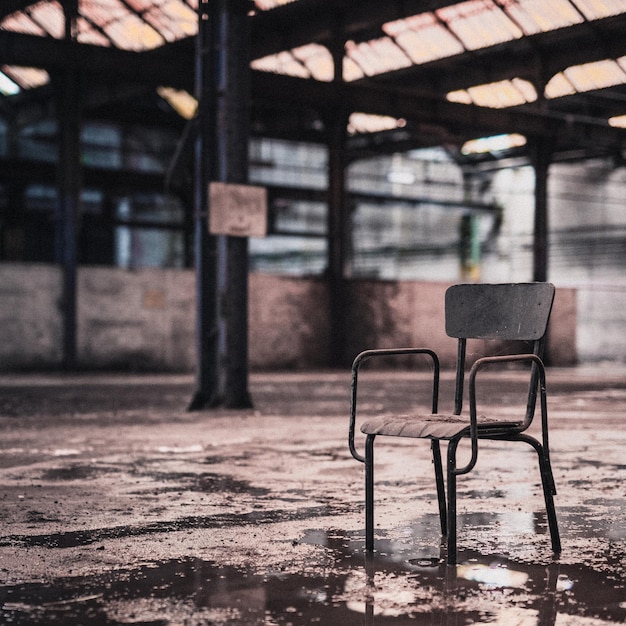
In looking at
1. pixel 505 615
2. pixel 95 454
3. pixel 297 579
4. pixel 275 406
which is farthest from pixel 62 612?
pixel 275 406

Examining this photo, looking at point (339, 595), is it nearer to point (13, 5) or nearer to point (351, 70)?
point (13, 5)

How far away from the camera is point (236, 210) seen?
1204 centimetres

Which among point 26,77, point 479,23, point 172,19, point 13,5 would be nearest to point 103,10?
point 172,19

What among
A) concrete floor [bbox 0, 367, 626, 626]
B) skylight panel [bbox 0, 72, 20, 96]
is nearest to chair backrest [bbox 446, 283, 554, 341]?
concrete floor [bbox 0, 367, 626, 626]

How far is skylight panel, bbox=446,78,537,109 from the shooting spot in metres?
23.5

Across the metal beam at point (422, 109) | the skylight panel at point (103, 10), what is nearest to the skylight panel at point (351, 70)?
the metal beam at point (422, 109)

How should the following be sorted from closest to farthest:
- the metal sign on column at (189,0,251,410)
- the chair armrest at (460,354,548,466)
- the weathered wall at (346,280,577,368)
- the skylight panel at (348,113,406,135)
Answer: the chair armrest at (460,354,548,466), the metal sign on column at (189,0,251,410), the weathered wall at (346,280,577,368), the skylight panel at (348,113,406,135)

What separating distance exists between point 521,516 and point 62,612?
2547 millimetres

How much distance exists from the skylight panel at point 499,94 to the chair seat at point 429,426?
64.5 ft

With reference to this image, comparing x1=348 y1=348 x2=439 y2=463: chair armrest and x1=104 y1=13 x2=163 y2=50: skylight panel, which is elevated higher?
x1=104 y1=13 x2=163 y2=50: skylight panel

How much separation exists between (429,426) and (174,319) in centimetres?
1863

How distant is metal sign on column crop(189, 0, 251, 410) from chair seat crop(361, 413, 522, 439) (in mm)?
7947

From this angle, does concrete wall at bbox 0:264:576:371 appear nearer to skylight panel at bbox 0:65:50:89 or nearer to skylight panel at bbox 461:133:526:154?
skylight panel at bbox 461:133:526:154

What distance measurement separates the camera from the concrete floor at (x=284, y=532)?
332cm
